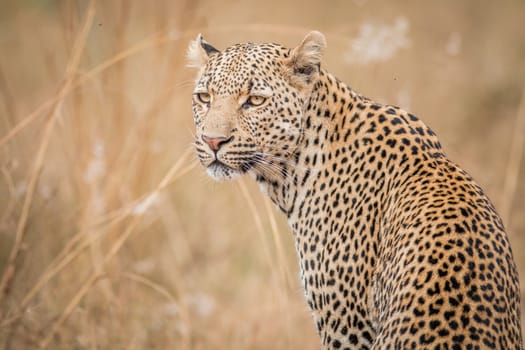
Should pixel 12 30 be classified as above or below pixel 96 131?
above

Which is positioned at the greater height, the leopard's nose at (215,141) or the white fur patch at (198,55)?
the white fur patch at (198,55)

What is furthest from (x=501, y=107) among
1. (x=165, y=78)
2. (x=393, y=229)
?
(x=393, y=229)

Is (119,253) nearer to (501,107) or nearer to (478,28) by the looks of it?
(501,107)

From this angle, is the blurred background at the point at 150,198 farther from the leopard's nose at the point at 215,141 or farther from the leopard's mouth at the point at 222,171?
the leopard's nose at the point at 215,141

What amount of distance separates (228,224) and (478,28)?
330 inches

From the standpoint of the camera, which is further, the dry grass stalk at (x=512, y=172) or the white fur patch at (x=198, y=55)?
the dry grass stalk at (x=512, y=172)

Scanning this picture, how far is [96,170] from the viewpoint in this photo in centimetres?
820

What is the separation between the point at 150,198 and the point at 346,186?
66.1 inches

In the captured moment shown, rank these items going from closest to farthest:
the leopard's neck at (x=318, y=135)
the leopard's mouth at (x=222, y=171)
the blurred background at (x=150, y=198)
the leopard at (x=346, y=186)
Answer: the leopard at (x=346, y=186)
the leopard's mouth at (x=222, y=171)
the leopard's neck at (x=318, y=135)
the blurred background at (x=150, y=198)

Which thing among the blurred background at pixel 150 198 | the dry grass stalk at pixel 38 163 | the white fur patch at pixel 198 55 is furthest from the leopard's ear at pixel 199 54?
the dry grass stalk at pixel 38 163

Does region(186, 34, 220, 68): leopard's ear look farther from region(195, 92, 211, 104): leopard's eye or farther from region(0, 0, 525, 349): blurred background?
region(0, 0, 525, 349): blurred background

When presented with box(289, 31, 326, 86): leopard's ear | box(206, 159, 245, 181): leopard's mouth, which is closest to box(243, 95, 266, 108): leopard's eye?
box(289, 31, 326, 86): leopard's ear

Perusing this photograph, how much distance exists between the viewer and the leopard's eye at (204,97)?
6176mm

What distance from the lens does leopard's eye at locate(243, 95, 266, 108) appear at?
19.6 ft
